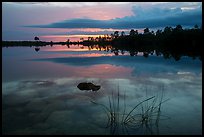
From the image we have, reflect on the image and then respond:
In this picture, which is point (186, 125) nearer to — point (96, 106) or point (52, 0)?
point (96, 106)

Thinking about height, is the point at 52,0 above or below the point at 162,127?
above

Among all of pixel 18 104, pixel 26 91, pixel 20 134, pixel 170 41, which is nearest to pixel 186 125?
pixel 20 134

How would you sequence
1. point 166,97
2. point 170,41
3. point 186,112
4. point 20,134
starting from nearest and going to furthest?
point 20,134
point 186,112
point 166,97
point 170,41

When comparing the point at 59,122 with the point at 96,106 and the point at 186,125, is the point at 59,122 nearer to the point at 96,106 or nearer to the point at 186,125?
the point at 96,106

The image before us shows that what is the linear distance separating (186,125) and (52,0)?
6326 mm

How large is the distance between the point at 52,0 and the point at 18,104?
7435mm

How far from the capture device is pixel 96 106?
11.5 m

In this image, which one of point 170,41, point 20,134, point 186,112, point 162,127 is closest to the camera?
point 20,134

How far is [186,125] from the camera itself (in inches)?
354

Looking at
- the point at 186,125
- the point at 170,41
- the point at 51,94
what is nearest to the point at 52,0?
the point at 186,125

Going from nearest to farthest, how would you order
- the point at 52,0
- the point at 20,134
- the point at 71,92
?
the point at 52,0
the point at 20,134
the point at 71,92

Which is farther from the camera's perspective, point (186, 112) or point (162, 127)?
point (186, 112)

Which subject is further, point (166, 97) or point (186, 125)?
point (166, 97)

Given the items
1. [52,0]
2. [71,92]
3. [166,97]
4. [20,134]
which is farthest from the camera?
[71,92]
